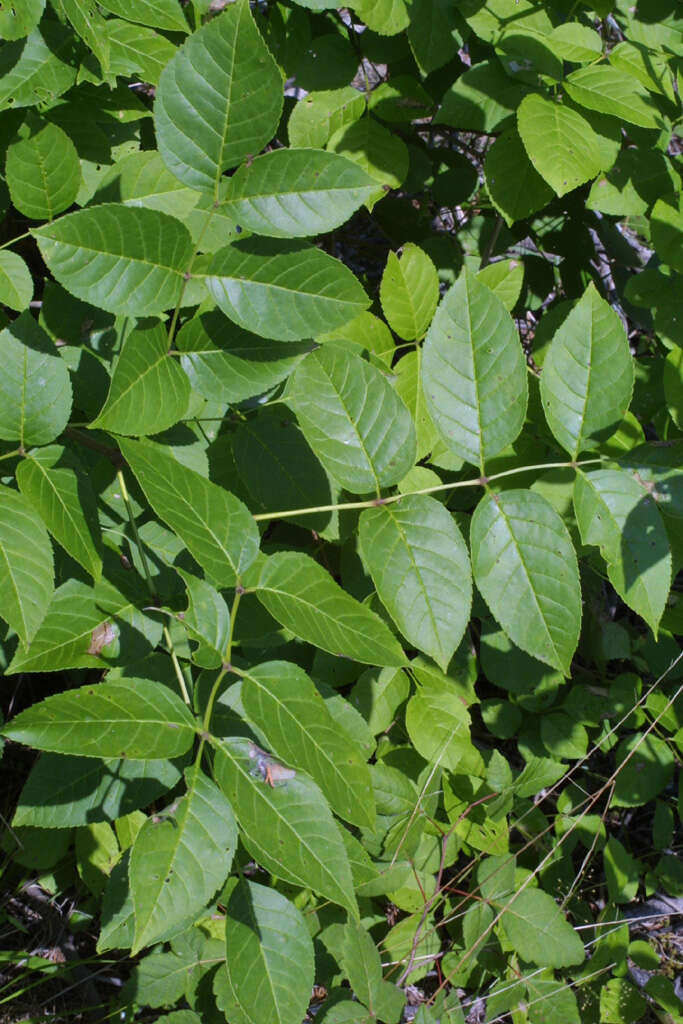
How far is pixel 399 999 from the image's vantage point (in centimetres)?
172

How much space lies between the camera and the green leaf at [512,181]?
6.40ft

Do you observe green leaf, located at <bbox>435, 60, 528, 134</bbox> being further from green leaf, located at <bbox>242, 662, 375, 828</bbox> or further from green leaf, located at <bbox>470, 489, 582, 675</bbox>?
green leaf, located at <bbox>242, 662, 375, 828</bbox>

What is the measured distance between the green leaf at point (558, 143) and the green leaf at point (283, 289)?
0.68 m

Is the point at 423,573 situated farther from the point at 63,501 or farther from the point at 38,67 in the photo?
the point at 38,67

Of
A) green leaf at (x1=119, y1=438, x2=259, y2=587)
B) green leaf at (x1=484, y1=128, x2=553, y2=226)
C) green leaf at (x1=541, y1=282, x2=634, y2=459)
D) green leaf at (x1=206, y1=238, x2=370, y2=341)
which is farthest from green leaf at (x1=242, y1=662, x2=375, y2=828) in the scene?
green leaf at (x1=484, y1=128, x2=553, y2=226)

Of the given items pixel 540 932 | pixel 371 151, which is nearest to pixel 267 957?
pixel 540 932

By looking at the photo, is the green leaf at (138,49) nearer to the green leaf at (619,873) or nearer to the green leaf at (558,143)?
the green leaf at (558,143)

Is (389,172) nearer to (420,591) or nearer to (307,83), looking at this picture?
(307,83)

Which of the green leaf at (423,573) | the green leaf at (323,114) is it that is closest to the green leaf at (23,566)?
the green leaf at (423,573)

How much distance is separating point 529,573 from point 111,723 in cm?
69

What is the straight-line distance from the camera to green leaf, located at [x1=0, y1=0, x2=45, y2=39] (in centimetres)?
148

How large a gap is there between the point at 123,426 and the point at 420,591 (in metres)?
0.54

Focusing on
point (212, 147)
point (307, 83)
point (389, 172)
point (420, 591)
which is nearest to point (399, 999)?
point (420, 591)

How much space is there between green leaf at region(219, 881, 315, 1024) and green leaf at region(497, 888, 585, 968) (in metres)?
0.87
